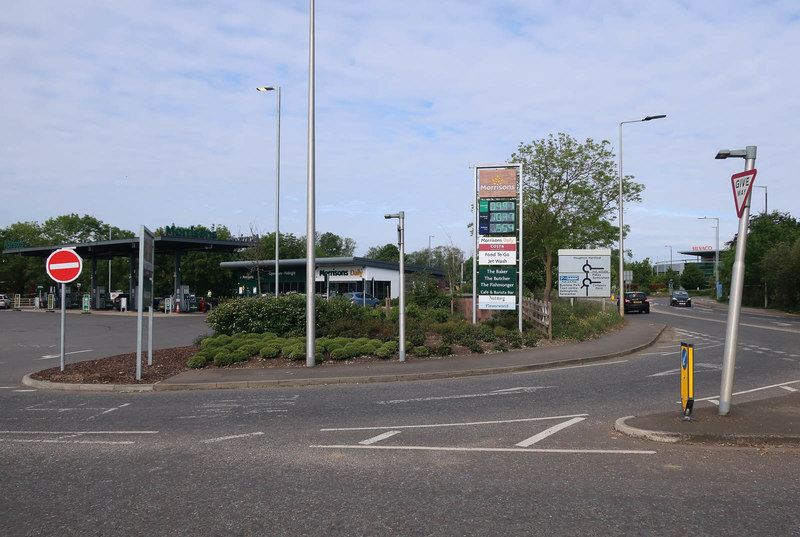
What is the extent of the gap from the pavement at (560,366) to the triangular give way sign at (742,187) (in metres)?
2.66

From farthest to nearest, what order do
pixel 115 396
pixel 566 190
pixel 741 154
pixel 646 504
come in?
pixel 566 190 → pixel 115 396 → pixel 741 154 → pixel 646 504

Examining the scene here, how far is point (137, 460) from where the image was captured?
20.9ft

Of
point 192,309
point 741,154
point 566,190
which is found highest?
point 566,190

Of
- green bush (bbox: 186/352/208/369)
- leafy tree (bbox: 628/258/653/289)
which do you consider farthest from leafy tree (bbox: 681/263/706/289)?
green bush (bbox: 186/352/208/369)

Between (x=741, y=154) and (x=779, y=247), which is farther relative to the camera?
(x=779, y=247)

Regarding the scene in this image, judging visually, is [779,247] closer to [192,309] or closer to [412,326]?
[412,326]

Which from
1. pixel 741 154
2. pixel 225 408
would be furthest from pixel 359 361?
pixel 741 154

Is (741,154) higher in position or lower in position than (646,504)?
higher

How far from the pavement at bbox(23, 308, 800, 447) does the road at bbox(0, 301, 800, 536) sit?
11.2 inches

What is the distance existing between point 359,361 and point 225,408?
5496 millimetres

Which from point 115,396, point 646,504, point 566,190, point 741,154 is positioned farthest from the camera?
point 566,190

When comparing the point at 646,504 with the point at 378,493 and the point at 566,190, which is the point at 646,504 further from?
the point at 566,190

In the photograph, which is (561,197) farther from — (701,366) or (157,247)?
(157,247)

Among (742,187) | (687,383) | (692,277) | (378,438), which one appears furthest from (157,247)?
(692,277)
